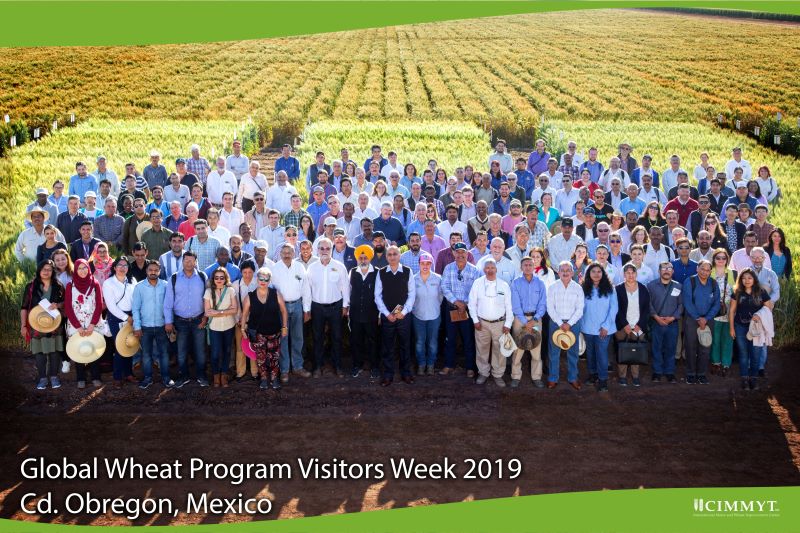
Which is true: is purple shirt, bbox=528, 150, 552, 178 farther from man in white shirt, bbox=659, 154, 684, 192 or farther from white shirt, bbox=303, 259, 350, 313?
white shirt, bbox=303, 259, 350, 313

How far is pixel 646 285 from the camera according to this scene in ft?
27.0

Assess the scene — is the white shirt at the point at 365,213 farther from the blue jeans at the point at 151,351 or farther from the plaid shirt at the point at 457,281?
the blue jeans at the point at 151,351

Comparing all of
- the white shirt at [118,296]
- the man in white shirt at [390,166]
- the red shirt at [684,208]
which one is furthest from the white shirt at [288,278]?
the red shirt at [684,208]

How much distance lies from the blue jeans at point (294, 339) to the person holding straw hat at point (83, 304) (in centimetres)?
168

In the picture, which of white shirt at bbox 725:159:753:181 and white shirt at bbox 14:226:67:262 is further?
white shirt at bbox 725:159:753:181

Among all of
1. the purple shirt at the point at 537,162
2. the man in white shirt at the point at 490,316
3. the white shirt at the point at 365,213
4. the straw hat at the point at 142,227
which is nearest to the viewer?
the man in white shirt at the point at 490,316

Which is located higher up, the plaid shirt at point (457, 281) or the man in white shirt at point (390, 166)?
the man in white shirt at point (390, 166)

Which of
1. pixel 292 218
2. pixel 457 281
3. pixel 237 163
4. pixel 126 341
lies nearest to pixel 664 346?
pixel 457 281

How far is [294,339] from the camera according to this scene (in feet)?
27.1

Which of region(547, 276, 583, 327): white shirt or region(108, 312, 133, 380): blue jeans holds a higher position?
region(547, 276, 583, 327): white shirt

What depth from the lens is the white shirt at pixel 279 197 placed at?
10539mm

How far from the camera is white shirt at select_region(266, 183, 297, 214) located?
10.5 metres

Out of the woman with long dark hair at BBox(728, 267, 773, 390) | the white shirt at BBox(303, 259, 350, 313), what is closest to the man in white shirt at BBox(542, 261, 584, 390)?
the woman with long dark hair at BBox(728, 267, 773, 390)

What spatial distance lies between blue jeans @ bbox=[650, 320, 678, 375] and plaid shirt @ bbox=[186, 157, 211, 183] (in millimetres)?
6316
